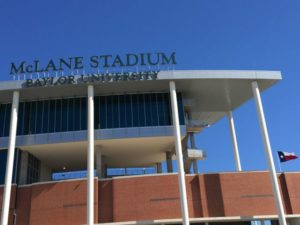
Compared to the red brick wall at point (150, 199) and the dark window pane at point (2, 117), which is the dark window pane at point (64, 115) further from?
the dark window pane at point (2, 117)

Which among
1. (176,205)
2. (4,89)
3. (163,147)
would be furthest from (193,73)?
(4,89)

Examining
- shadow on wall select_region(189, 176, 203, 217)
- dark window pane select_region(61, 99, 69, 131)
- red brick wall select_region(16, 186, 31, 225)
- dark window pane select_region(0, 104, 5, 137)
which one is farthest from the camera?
dark window pane select_region(0, 104, 5, 137)

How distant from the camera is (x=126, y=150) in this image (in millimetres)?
47250

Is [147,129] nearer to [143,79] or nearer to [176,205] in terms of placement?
[143,79]

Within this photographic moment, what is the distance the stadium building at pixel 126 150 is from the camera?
38.3 metres

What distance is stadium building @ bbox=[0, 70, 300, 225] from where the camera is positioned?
38.3 m

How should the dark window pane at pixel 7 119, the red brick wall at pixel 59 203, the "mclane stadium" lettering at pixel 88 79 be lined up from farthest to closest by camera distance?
the dark window pane at pixel 7 119 < the "mclane stadium" lettering at pixel 88 79 < the red brick wall at pixel 59 203

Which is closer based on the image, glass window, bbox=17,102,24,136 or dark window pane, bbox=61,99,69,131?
dark window pane, bbox=61,99,69,131

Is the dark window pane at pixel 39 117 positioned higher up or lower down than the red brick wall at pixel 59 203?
higher up

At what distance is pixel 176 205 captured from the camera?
3825cm

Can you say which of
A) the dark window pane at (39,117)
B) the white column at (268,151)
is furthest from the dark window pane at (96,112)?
the white column at (268,151)

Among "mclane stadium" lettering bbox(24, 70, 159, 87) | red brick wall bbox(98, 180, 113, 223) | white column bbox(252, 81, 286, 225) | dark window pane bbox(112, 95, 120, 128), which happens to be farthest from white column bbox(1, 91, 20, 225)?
white column bbox(252, 81, 286, 225)

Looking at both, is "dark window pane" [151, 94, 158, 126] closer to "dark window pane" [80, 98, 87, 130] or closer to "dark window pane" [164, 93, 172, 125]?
"dark window pane" [164, 93, 172, 125]

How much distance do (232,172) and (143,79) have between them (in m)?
13.4
